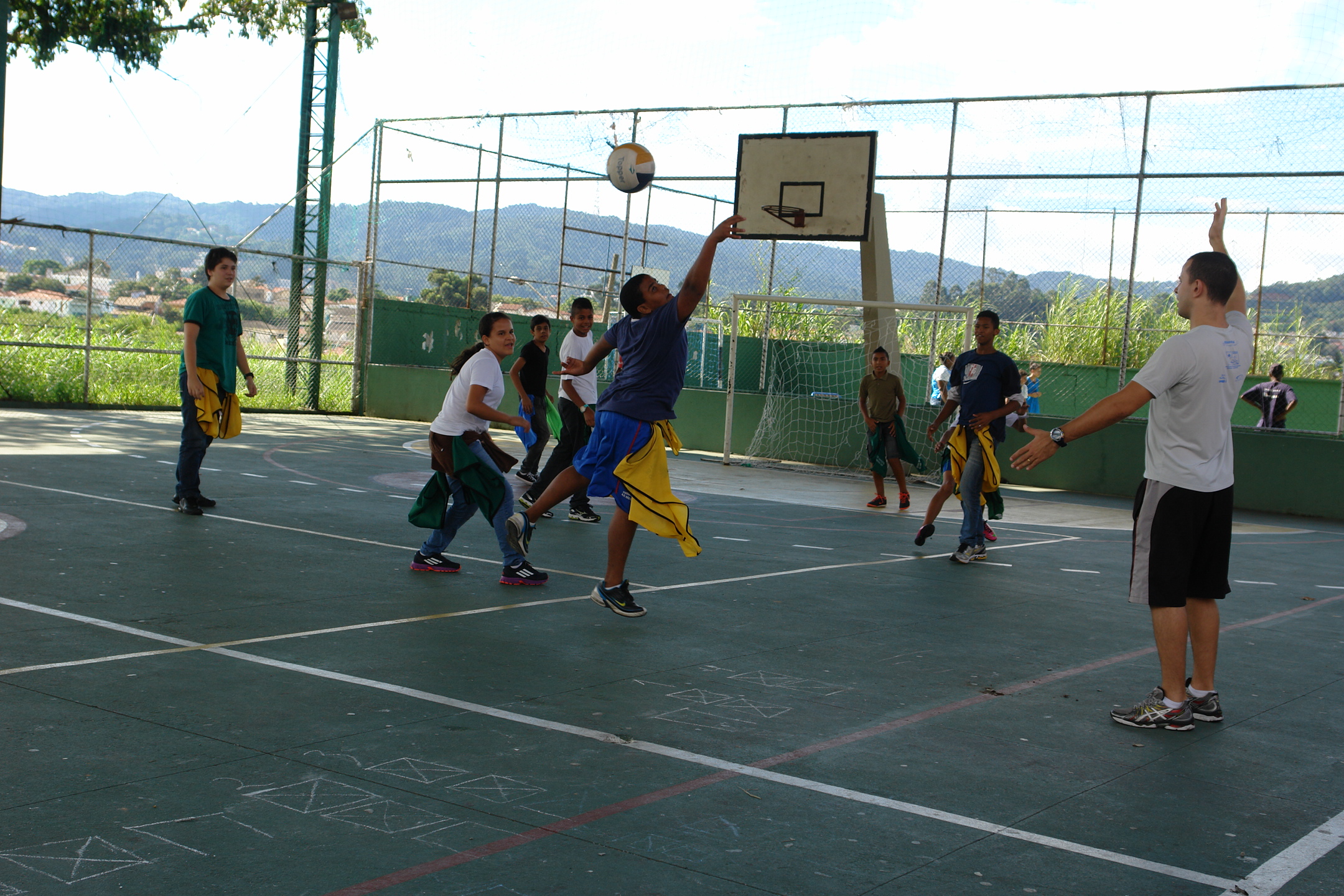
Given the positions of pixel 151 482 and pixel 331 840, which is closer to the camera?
pixel 331 840

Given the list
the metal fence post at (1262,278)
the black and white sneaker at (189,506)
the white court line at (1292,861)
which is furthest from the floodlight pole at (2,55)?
the metal fence post at (1262,278)

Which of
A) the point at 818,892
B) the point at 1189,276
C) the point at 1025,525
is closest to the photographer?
the point at 818,892

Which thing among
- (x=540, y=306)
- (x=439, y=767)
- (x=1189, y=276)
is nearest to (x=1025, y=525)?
(x=1189, y=276)

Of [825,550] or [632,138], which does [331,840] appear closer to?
[825,550]

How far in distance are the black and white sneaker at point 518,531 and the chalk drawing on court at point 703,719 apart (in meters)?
2.81

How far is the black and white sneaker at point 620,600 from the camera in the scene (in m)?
6.75

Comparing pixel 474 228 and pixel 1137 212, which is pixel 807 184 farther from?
pixel 474 228

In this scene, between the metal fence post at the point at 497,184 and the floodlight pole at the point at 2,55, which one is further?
the metal fence post at the point at 497,184

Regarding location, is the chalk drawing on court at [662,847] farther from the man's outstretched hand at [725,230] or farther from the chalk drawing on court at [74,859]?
the man's outstretched hand at [725,230]

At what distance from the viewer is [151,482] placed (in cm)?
Answer: 1141

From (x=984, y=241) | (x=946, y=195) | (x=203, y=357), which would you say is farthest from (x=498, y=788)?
(x=984, y=241)

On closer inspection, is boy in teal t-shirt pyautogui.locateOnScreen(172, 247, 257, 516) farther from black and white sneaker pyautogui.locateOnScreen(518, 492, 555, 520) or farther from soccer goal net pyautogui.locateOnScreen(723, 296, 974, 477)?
soccer goal net pyautogui.locateOnScreen(723, 296, 974, 477)

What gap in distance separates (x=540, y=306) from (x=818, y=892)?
26.0 m

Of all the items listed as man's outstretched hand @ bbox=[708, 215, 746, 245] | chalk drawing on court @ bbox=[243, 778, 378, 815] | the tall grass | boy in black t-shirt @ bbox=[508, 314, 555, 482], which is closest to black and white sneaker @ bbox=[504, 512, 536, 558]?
man's outstretched hand @ bbox=[708, 215, 746, 245]
